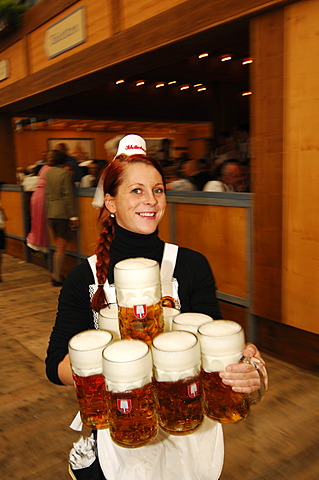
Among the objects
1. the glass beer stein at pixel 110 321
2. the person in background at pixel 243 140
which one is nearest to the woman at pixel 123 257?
the glass beer stein at pixel 110 321

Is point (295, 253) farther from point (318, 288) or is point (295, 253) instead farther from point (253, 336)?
point (253, 336)

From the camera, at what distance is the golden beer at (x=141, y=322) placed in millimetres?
959

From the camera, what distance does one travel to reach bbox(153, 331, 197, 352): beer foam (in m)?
0.89

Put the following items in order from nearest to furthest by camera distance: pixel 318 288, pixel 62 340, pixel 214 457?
pixel 214 457 → pixel 62 340 → pixel 318 288

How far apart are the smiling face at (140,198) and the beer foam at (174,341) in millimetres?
487

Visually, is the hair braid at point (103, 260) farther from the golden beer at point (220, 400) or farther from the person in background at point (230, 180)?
the person in background at point (230, 180)

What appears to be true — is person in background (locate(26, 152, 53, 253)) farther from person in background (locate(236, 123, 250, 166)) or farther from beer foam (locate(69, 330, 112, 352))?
beer foam (locate(69, 330, 112, 352))

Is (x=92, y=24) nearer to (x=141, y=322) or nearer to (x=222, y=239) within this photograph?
(x=222, y=239)

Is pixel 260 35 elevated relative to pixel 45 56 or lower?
lower

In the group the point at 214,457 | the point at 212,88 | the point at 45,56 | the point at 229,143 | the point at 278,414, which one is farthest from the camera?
the point at 212,88

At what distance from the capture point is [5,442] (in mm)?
2287

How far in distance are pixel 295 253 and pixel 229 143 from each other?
387 centimetres

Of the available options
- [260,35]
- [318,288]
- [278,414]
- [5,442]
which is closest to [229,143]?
[260,35]

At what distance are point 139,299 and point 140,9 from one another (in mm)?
3635
